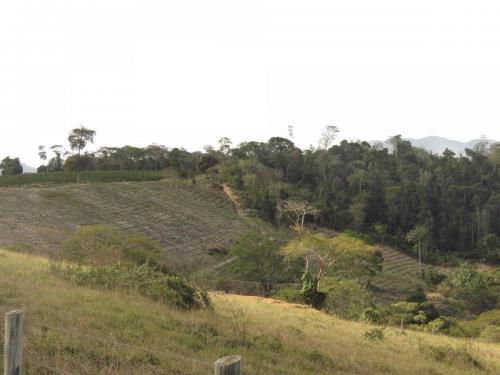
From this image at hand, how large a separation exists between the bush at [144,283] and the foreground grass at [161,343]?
0.56 meters

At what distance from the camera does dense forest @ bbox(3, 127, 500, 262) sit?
64.4 m

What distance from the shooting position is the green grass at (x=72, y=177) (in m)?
50.9

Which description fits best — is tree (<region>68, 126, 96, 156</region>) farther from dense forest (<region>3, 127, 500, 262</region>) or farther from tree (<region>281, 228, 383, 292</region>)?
tree (<region>281, 228, 383, 292</region>)

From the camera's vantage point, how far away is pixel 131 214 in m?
46.2

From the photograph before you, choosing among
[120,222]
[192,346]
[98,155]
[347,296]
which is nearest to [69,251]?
[192,346]

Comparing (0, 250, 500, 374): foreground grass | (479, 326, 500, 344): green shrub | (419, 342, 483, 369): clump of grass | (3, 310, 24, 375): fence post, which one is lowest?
(479, 326, 500, 344): green shrub

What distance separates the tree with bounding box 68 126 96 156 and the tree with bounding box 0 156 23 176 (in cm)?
893

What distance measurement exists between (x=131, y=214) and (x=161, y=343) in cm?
4096

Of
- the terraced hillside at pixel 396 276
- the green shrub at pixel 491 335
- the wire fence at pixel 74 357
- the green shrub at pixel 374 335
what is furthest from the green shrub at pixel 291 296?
the wire fence at pixel 74 357

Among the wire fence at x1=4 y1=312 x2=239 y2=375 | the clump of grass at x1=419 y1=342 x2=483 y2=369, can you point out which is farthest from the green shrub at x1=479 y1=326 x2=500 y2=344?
the wire fence at x1=4 y1=312 x2=239 y2=375

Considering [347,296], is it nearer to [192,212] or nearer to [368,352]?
[368,352]

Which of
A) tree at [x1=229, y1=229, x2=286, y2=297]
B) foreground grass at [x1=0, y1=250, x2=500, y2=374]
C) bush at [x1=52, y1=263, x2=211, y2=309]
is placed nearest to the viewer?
foreground grass at [x1=0, y1=250, x2=500, y2=374]

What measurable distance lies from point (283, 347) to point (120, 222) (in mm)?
37101

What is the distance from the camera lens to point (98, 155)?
3004 inches
